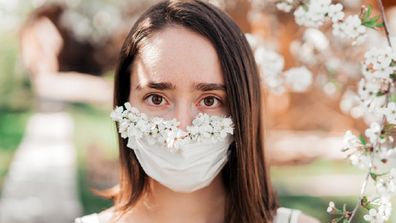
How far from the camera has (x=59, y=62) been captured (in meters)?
14.6

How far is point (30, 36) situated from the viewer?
12.0m

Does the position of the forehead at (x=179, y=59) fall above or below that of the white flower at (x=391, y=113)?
above

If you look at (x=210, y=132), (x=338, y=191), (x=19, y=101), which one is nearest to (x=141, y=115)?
(x=210, y=132)

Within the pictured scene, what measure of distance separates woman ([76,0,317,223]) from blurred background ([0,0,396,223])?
756 millimetres

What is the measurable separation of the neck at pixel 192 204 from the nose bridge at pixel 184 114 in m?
0.30

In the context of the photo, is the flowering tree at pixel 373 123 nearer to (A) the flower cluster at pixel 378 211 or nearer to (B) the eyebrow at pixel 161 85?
(A) the flower cluster at pixel 378 211

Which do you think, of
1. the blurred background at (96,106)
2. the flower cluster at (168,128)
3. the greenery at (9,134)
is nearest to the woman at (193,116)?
the flower cluster at (168,128)

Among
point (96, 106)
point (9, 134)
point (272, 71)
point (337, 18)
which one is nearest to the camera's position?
point (337, 18)

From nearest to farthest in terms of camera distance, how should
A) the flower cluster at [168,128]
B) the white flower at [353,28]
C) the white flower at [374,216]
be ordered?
the white flower at [374,216]
the flower cluster at [168,128]
the white flower at [353,28]

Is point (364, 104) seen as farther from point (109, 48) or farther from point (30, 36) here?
point (109, 48)

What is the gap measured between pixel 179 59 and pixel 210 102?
147 mm

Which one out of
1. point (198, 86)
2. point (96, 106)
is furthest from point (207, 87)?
point (96, 106)

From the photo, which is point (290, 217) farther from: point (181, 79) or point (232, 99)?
point (181, 79)

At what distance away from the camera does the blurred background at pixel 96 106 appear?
18.2 feet
